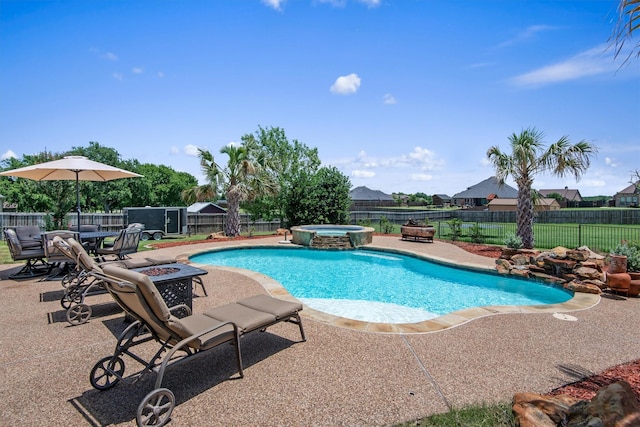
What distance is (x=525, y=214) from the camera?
12.0m

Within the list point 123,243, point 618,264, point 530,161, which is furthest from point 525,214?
point 123,243

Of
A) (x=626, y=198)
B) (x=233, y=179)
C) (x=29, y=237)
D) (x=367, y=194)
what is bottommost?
(x=29, y=237)

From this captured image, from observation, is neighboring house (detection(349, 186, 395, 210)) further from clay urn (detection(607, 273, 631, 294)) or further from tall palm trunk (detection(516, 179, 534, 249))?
clay urn (detection(607, 273, 631, 294))

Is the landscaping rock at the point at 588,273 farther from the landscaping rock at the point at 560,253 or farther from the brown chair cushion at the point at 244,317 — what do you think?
the brown chair cushion at the point at 244,317

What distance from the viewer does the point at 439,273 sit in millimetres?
9875

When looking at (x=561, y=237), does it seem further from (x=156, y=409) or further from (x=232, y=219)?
(x=156, y=409)

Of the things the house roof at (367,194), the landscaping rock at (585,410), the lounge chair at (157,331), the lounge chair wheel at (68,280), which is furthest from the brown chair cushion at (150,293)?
the house roof at (367,194)

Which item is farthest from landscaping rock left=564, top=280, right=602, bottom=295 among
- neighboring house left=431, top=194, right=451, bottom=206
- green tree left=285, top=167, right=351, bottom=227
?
neighboring house left=431, top=194, right=451, bottom=206

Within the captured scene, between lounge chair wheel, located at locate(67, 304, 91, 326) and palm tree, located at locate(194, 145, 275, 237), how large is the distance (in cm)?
1182

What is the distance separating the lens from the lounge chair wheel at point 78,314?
15.2ft

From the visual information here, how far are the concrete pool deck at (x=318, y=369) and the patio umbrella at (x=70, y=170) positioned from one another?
3766 millimetres

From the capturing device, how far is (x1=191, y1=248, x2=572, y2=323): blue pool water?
6941 mm

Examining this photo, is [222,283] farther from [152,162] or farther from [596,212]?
[152,162]

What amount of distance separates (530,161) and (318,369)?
39.6ft
